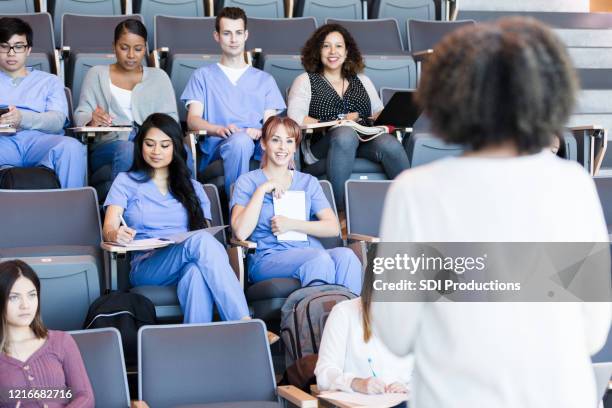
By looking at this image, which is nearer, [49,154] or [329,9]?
[49,154]

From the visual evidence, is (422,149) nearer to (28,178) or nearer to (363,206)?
(363,206)

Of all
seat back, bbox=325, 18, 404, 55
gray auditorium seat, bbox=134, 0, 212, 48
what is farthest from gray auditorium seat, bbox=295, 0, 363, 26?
gray auditorium seat, bbox=134, 0, 212, 48

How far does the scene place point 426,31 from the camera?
5.97 m

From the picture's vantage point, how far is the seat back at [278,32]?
222 inches

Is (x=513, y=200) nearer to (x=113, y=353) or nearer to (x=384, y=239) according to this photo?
(x=384, y=239)

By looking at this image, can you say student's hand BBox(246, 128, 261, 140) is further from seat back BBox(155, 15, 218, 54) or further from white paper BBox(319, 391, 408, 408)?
white paper BBox(319, 391, 408, 408)

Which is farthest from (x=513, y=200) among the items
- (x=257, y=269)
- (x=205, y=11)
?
(x=205, y=11)

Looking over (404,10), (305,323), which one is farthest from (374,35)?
(305,323)

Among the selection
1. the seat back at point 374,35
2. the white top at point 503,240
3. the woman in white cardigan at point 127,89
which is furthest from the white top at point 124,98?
the white top at point 503,240

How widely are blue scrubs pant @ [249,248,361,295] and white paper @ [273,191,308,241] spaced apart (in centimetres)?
11

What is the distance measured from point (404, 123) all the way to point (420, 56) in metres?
1.02

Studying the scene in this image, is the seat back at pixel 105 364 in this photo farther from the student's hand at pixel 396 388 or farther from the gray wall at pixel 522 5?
the gray wall at pixel 522 5

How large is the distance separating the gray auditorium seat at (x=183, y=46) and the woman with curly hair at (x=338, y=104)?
60 centimetres

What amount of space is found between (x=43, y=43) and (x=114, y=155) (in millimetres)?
1191
